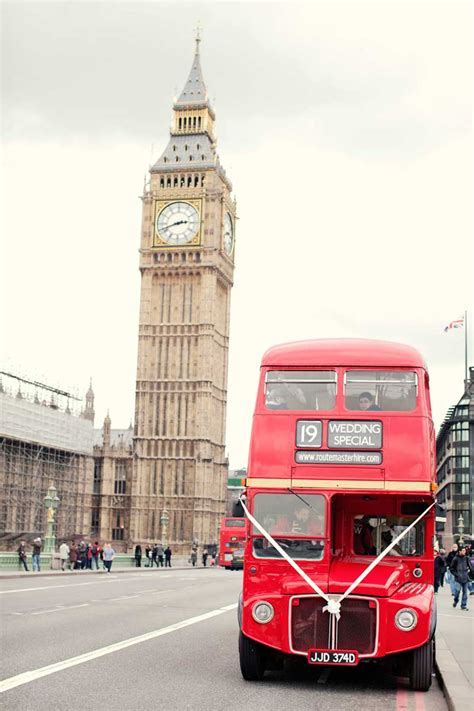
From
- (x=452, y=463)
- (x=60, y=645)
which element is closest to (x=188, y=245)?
(x=452, y=463)

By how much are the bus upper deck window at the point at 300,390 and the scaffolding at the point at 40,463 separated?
63.9 m

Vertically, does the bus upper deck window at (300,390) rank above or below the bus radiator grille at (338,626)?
above

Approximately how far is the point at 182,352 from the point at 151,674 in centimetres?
8103

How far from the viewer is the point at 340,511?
12422mm

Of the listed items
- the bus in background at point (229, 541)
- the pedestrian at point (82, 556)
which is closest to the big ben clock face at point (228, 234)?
the bus in background at point (229, 541)

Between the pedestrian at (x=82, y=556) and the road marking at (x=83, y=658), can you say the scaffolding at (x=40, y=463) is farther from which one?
the road marking at (x=83, y=658)


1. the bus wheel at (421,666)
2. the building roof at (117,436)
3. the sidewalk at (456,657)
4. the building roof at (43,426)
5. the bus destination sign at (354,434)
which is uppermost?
the building roof at (117,436)

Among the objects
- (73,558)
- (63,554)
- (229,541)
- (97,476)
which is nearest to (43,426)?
(97,476)

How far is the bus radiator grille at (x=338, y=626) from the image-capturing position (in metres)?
11.0

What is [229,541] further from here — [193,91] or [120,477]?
[193,91]

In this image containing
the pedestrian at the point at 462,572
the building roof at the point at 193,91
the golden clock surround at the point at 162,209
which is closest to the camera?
the pedestrian at the point at 462,572

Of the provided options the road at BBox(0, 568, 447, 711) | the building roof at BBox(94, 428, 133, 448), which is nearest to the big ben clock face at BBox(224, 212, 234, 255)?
the building roof at BBox(94, 428, 133, 448)

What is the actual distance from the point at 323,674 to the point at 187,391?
7927 cm

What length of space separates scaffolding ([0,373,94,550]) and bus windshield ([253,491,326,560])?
211 feet
